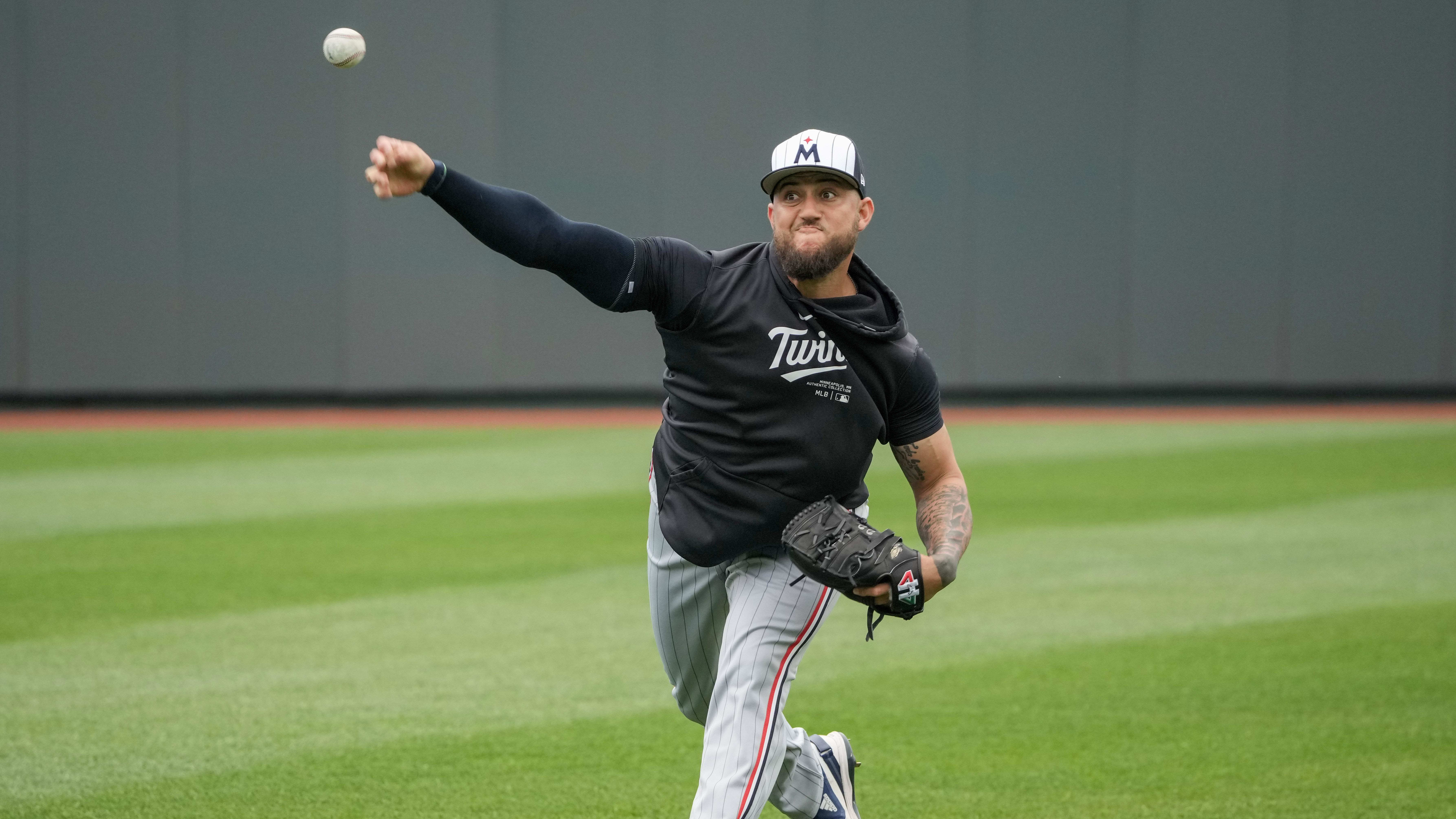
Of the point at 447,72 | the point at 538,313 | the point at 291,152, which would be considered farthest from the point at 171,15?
the point at 538,313

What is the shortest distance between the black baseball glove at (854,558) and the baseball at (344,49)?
166 cm

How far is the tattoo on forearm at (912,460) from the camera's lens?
4.25 m

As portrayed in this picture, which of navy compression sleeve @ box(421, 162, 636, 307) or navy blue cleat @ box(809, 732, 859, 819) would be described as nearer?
navy compression sleeve @ box(421, 162, 636, 307)

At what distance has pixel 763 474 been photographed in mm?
3967

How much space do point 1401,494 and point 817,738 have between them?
9.34 m

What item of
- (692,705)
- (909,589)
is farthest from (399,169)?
(692,705)

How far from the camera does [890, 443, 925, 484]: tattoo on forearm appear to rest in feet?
14.0

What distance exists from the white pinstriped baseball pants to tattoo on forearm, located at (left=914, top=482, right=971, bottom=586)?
0.33 meters

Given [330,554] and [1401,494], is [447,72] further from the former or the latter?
[1401,494]

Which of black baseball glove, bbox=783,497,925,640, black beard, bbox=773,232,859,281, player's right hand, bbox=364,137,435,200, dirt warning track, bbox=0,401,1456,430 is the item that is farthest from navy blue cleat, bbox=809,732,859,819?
dirt warning track, bbox=0,401,1456,430

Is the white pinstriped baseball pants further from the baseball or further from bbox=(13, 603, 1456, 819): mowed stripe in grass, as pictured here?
the baseball

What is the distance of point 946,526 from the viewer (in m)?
4.06

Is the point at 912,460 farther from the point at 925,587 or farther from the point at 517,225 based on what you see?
the point at 517,225

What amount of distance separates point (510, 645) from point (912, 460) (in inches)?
140
